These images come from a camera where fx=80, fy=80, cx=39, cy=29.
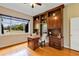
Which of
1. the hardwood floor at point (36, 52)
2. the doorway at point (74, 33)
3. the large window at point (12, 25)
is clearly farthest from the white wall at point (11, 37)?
the doorway at point (74, 33)

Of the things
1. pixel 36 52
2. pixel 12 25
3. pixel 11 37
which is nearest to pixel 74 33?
pixel 36 52

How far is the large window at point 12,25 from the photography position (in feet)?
16.8

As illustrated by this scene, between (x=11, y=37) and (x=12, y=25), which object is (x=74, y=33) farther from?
(x=12, y=25)

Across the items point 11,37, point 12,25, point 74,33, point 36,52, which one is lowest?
point 36,52

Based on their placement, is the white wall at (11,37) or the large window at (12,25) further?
the large window at (12,25)

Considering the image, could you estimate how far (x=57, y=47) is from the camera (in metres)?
4.68

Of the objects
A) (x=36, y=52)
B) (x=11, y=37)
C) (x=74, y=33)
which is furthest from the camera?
(x=11, y=37)

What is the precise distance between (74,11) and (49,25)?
1.84 metres

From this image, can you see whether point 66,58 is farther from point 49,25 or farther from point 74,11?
point 49,25

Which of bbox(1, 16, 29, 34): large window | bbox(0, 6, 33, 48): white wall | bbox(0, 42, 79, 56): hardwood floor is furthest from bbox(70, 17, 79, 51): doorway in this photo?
bbox(1, 16, 29, 34): large window

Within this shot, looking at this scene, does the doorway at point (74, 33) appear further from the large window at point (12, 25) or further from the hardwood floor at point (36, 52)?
the large window at point (12, 25)

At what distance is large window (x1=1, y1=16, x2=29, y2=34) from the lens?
5122 mm

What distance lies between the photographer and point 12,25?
19.0ft

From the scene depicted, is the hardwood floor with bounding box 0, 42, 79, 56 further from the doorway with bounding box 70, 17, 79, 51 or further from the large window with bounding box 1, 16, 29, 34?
the large window with bounding box 1, 16, 29, 34
